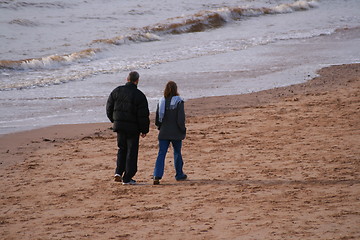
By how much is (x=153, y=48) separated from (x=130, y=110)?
19454 mm

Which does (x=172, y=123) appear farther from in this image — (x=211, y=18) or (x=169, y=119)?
(x=211, y=18)

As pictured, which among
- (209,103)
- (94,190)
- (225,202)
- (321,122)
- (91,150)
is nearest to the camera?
(225,202)

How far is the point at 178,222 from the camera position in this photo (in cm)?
739

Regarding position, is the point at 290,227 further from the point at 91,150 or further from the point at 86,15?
the point at 86,15

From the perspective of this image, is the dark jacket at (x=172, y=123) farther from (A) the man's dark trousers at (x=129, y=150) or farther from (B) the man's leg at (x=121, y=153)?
(B) the man's leg at (x=121, y=153)

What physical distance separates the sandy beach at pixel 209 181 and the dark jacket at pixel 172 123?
27.5 inches

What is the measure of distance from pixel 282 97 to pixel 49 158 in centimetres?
654

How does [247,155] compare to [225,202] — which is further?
[247,155]

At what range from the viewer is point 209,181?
914cm

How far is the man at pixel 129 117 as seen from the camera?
29.3 feet

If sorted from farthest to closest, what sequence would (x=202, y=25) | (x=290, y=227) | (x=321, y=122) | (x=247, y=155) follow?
(x=202, y=25) < (x=321, y=122) < (x=247, y=155) < (x=290, y=227)

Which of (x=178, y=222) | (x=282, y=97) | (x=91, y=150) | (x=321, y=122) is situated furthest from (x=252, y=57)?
(x=178, y=222)

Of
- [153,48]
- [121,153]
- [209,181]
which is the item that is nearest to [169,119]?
[121,153]

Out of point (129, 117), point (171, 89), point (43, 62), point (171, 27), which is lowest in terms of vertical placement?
point (129, 117)
